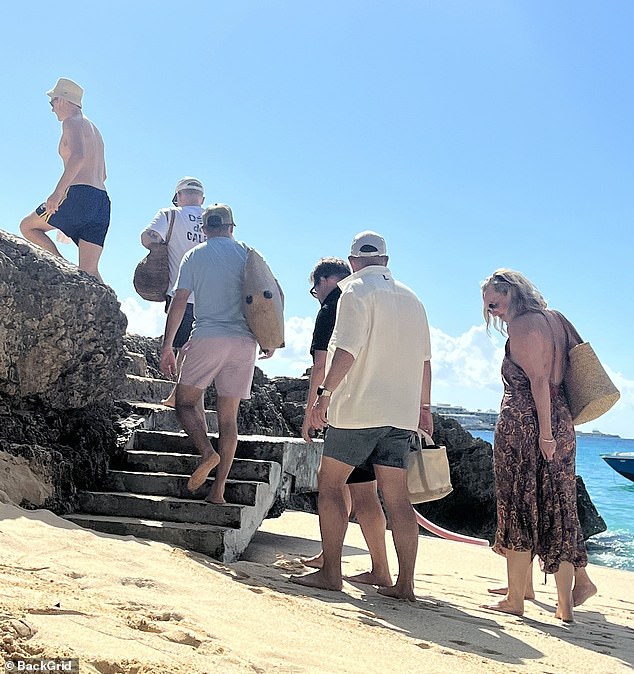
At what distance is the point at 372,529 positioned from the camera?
15.9 feet

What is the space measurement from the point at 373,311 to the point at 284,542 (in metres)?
2.74

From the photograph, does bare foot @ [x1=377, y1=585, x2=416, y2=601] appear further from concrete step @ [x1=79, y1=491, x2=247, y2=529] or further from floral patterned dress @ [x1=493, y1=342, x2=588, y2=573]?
concrete step @ [x1=79, y1=491, x2=247, y2=529]

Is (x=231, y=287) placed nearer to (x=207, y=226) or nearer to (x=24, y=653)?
(x=207, y=226)

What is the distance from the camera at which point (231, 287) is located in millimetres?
5352

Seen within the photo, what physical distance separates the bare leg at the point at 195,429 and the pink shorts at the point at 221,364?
0.08m

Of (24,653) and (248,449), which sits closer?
(24,653)

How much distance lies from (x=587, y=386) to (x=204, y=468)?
255 centimetres

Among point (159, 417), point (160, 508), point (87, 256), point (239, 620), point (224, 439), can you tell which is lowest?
point (239, 620)

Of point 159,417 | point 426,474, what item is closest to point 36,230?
point 159,417

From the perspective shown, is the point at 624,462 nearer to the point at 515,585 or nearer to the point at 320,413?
the point at 515,585

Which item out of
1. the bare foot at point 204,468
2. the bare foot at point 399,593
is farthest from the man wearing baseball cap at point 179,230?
the bare foot at point 399,593

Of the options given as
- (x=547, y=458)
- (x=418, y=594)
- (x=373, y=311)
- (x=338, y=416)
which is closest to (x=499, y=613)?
(x=418, y=594)

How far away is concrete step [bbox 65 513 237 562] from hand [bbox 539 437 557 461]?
2.06m

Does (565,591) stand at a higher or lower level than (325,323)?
lower
